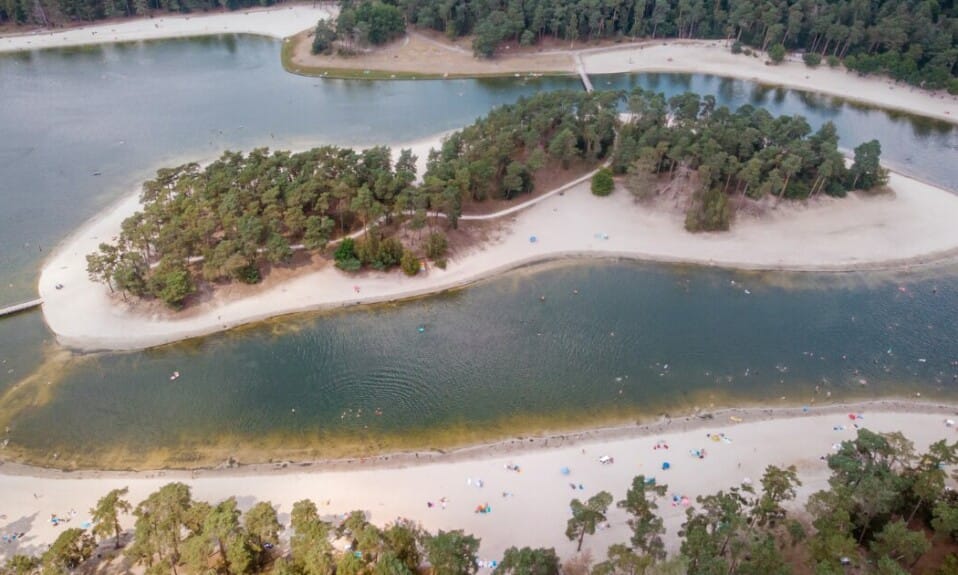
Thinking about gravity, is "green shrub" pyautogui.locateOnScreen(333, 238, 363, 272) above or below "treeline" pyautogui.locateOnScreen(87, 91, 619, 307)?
below

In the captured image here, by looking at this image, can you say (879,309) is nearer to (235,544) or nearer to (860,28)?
(235,544)

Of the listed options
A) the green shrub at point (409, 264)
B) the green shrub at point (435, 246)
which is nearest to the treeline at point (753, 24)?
the green shrub at point (435, 246)

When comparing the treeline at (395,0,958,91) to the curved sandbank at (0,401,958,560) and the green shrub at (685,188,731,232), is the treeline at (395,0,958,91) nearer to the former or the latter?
the green shrub at (685,188,731,232)

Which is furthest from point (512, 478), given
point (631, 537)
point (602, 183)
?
point (602, 183)

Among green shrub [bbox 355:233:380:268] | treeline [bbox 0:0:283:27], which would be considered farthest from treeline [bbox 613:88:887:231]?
treeline [bbox 0:0:283:27]

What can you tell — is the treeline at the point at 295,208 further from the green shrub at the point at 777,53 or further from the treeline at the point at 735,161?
the green shrub at the point at 777,53

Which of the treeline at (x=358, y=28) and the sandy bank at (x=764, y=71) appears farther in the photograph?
the treeline at (x=358, y=28)
